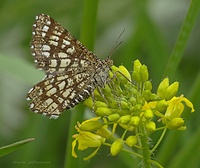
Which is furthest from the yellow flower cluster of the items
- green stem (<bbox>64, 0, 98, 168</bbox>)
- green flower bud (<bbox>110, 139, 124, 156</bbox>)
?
green stem (<bbox>64, 0, 98, 168</bbox>)

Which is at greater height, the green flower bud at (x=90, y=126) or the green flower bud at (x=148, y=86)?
the green flower bud at (x=148, y=86)

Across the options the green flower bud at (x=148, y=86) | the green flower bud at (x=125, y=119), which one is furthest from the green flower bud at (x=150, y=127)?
the green flower bud at (x=148, y=86)

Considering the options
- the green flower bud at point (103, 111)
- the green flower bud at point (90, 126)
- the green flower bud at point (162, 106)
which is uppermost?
the green flower bud at point (162, 106)

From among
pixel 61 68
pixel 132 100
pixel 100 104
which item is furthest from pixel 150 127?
pixel 61 68

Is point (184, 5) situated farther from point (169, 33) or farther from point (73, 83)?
point (73, 83)

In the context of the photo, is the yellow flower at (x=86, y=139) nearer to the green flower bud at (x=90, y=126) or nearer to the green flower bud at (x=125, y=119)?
the green flower bud at (x=90, y=126)

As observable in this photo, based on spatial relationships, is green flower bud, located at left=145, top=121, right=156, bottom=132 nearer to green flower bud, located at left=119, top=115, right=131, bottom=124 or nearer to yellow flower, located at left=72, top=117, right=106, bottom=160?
green flower bud, located at left=119, top=115, right=131, bottom=124

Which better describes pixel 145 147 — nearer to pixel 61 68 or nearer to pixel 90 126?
pixel 90 126
